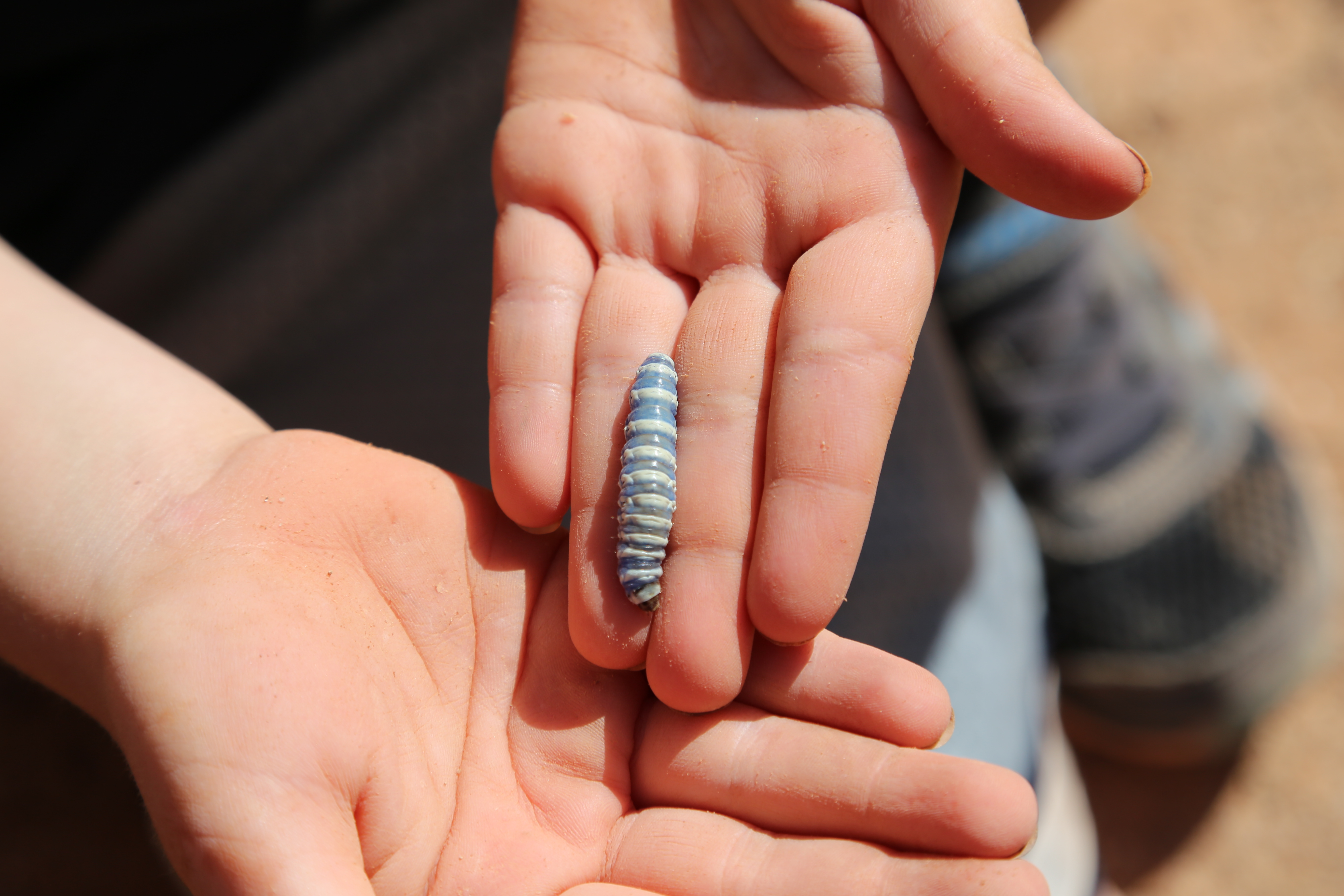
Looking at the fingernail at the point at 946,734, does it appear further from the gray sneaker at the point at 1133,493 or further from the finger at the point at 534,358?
the gray sneaker at the point at 1133,493

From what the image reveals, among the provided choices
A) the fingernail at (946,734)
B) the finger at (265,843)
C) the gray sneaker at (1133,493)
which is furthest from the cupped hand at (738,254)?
the gray sneaker at (1133,493)

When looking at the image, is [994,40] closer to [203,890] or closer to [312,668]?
[312,668]

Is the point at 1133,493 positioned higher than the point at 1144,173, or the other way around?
the point at 1144,173

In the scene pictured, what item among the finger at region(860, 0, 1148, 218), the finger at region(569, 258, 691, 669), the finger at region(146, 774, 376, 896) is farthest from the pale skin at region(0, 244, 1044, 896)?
the finger at region(860, 0, 1148, 218)

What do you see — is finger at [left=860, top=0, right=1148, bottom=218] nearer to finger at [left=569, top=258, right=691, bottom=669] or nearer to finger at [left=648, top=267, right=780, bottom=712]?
finger at [left=648, top=267, right=780, bottom=712]

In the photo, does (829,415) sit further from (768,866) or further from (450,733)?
(450,733)

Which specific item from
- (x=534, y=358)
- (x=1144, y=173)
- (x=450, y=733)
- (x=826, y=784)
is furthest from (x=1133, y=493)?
(x=450, y=733)

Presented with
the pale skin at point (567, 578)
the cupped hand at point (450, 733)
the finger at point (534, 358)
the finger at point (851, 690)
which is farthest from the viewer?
the finger at point (534, 358)
